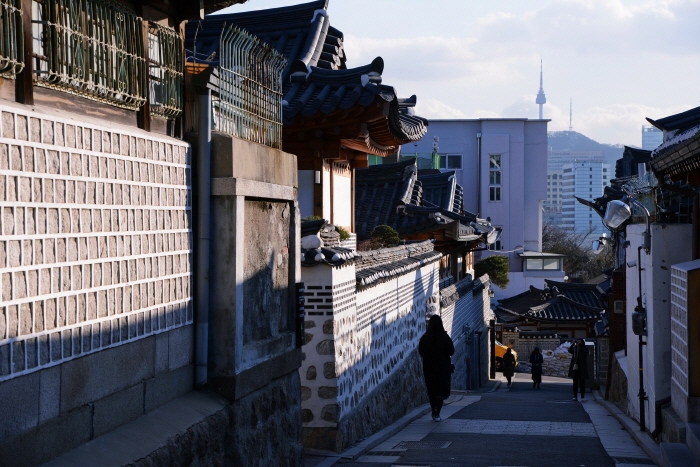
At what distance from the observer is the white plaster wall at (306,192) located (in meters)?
17.7

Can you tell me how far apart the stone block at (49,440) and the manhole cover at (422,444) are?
7.62 m

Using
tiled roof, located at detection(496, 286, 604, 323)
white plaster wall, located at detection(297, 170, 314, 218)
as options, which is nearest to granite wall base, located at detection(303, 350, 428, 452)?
white plaster wall, located at detection(297, 170, 314, 218)

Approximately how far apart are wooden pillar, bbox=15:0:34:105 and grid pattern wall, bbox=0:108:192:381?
0.19m

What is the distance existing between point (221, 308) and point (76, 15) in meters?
2.87

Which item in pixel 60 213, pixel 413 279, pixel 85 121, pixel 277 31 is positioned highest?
pixel 277 31

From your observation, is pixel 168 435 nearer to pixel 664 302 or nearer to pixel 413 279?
pixel 664 302

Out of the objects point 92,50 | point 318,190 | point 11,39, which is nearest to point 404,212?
point 318,190

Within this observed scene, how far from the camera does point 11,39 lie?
5.51m

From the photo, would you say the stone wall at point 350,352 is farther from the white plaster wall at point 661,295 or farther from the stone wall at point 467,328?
the stone wall at point 467,328

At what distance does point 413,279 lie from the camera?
68.2ft

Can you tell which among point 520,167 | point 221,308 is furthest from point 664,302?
point 520,167

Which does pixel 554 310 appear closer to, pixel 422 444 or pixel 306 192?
pixel 306 192

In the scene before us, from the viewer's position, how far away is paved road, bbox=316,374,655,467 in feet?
38.3

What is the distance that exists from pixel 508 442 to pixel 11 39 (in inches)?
400
